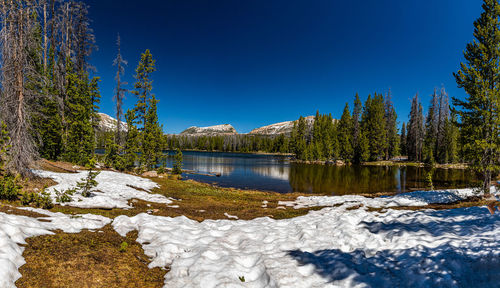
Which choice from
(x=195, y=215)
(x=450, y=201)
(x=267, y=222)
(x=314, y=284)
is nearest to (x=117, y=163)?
(x=195, y=215)

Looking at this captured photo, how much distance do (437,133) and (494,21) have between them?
6507 cm

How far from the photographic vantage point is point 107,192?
12.8m

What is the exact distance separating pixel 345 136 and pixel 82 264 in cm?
8031

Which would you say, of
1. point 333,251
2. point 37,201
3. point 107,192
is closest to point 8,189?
point 37,201

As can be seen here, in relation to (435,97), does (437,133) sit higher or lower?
lower

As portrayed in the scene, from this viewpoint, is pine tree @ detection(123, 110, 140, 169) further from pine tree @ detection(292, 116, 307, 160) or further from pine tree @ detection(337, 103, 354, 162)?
pine tree @ detection(337, 103, 354, 162)

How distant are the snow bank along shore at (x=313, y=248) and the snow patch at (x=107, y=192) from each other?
2.70m

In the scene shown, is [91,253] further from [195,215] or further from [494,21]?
[494,21]

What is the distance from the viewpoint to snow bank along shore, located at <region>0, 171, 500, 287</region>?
14.7ft

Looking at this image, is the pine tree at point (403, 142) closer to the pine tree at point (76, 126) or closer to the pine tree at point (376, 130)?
the pine tree at point (376, 130)

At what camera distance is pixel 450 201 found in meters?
14.4

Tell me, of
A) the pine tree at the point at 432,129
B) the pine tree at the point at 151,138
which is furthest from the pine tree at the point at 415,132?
the pine tree at the point at 151,138

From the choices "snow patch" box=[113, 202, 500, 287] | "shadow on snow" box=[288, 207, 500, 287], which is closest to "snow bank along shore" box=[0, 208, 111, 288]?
"snow patch" box=[113, 202, 500, 287]

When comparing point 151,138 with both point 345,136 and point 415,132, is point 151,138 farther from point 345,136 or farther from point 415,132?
point 415,132
